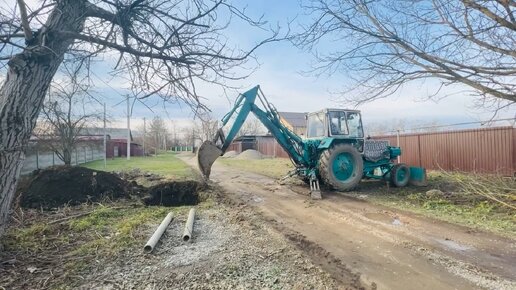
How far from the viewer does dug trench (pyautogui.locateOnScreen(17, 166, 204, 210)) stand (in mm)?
7742

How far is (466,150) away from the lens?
1322cm

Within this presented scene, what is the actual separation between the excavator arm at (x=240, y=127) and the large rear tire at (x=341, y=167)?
0.97 meters

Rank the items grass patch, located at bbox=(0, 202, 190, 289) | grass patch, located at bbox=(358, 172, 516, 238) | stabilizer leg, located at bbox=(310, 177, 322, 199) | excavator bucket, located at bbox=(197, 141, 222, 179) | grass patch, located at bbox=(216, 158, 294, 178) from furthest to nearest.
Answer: grass patch, located at bbox=(216, 158, 294, 178), excavator bucket, located at bbox=(197, 141, 222, 179), stabilizer leg, located at bbox=(310, 177, 322, 199), grass patch, located at bbox=(358, 172, 516, 238), grass patch, located at bbox=(0, 202, 190, 289)

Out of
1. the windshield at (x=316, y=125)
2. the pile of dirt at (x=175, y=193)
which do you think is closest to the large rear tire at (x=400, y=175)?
the windshield at (x=316, y=125)

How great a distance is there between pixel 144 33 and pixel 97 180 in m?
5.63

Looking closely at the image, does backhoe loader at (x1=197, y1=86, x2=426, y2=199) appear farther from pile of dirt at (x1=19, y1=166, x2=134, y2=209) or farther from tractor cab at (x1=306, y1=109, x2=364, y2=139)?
pile of dirt at (x1=19, y1=166, x2=134, y2=209)

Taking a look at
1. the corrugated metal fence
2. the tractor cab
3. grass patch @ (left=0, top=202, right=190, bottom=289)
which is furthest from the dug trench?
the corrugated metal fence

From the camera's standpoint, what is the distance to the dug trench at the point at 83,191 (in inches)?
305

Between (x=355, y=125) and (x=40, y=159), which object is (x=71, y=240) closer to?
(x=355, y=125)

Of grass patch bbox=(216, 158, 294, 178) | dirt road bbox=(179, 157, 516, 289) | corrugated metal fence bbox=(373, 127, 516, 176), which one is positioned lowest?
dirt road bbox=(179, 157, 516, 289)

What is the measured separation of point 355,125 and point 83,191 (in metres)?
8.04

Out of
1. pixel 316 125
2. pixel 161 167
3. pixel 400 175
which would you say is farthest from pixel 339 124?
pixel 161 167

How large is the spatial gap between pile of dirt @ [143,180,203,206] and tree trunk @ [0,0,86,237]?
18.1 ft

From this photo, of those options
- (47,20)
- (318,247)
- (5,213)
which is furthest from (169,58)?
(318,247)
